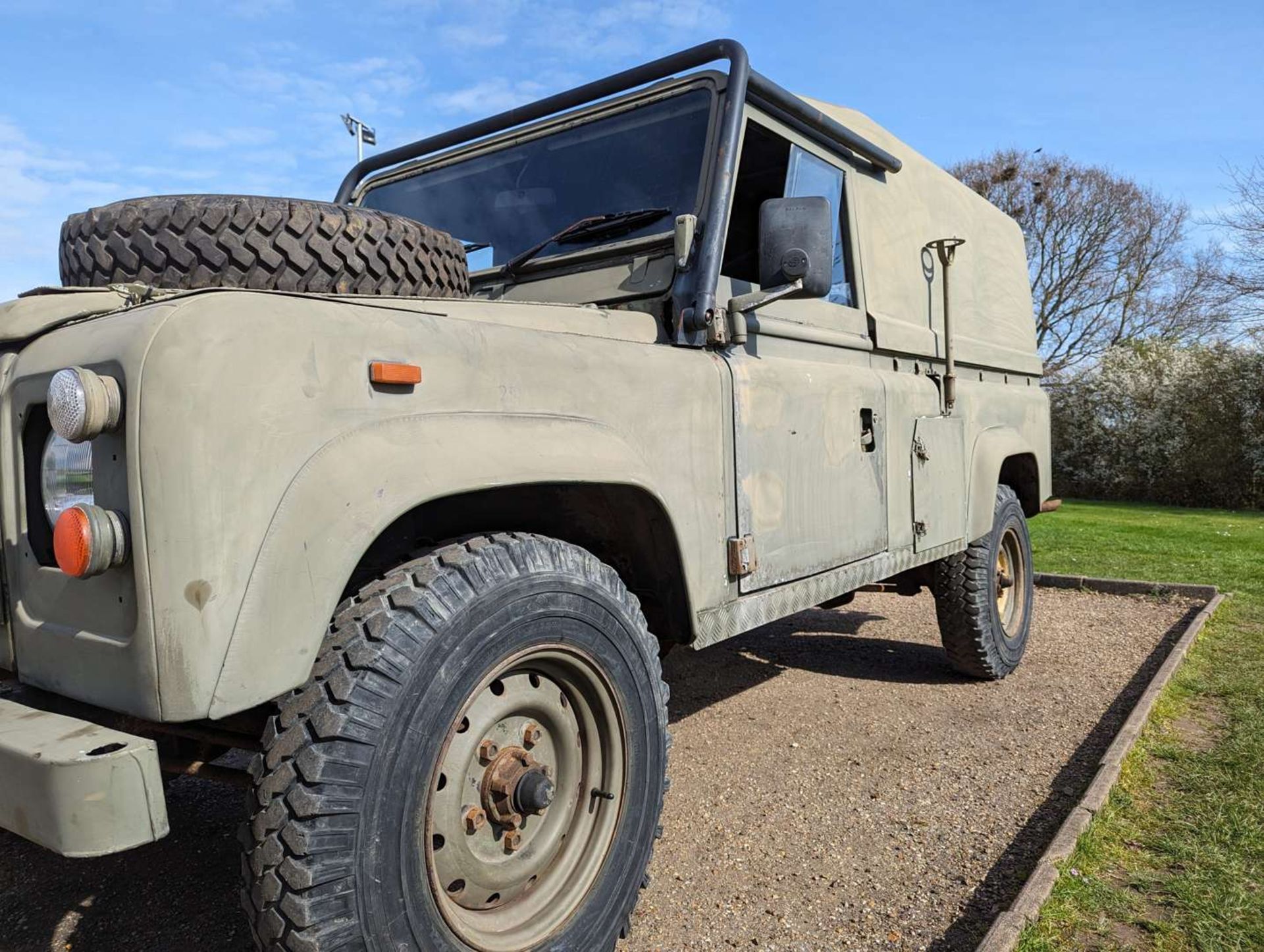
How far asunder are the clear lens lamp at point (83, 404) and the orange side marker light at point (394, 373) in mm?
424

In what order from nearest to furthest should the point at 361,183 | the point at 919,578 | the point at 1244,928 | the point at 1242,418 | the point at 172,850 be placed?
the point at 1244,928, the point at 172,850, the point at 361,183, the point at 919,578, the point at 1242,418

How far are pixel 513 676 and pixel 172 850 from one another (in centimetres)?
172

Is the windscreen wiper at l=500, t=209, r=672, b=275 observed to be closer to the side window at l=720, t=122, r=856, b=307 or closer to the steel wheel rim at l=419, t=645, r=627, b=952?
Result: the side window at l=720, t=122, r=856, b=307

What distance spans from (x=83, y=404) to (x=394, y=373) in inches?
20.4

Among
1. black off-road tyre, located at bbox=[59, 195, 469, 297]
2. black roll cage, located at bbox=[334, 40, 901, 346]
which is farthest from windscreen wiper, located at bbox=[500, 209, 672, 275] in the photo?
black off-road tyre, located at bbox=[59, 195, 469, 297]

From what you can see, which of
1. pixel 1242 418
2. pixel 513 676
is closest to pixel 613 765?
pixel 513 676

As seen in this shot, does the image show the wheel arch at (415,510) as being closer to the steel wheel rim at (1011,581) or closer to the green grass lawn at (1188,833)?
the green grass lawn at (1188,833)

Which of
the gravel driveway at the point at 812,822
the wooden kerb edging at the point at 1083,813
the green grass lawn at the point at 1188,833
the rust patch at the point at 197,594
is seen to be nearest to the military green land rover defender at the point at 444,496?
the rust patch at the point at 197,594

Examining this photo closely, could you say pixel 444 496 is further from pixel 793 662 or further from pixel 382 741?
pixel 793 662

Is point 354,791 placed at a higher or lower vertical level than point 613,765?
higher

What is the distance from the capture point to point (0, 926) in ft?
8.24

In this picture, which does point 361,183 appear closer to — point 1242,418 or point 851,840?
point 851,840

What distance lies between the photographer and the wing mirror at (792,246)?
103 inches

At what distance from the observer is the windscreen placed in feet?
9.80
